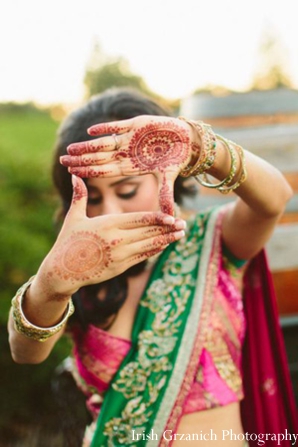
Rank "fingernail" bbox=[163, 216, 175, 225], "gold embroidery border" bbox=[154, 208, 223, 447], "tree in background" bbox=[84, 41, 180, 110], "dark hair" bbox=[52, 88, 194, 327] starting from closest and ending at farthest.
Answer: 1. "fingernail" bbox=[163, 216, 175, 225]
2. "gold embroidery border" bbox=[154, 208, 223, 447]
3. "dark hair" bbox=[52, 88, 194, 327]
4. "tree in background" bbox=[84, 41, 180, 110]

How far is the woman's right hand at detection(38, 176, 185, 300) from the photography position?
623 mm

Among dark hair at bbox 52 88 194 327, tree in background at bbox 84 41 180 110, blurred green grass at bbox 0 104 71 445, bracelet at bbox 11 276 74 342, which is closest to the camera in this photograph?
bracelet at bbox 11 276 74 342

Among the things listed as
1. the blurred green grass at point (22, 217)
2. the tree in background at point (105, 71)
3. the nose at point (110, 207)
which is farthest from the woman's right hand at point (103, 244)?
the tree in background at point (105, 71)

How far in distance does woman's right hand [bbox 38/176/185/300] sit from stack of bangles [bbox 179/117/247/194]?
0.40 ft

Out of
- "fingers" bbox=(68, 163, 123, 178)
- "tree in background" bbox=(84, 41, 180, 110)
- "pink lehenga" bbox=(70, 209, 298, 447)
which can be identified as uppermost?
"tree in background" bbox=(84, 41, 180, 110)

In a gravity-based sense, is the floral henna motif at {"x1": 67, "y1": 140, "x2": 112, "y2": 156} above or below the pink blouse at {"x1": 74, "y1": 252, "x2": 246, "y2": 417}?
above

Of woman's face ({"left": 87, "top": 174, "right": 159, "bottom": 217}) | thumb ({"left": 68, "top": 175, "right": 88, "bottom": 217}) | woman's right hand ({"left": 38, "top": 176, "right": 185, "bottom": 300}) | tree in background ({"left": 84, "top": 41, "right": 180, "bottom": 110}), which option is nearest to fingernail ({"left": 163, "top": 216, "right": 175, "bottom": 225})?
woman's right hand ({"left": 38, "top": 176, "right": 185, "bottom": 300})

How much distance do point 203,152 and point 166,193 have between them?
11 centimetres

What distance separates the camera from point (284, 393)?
1.06m

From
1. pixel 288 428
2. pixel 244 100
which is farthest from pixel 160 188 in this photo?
pixel 244 100

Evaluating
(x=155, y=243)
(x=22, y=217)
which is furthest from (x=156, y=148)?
(x=22, y=217)

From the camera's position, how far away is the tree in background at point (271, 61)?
11.5 meters

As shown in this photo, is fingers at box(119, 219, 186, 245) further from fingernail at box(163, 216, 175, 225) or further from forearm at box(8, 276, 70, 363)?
forearm at box(8, 276, 70, 363)

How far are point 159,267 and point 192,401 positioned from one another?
0.83 ft
